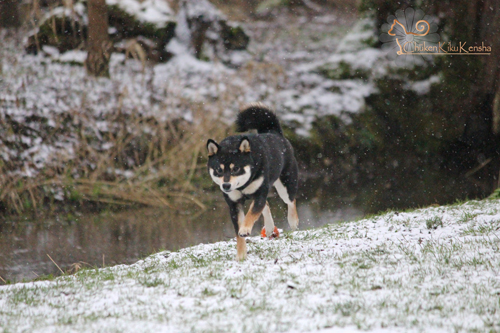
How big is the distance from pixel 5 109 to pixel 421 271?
9.41 m

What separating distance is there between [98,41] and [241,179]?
9.30m

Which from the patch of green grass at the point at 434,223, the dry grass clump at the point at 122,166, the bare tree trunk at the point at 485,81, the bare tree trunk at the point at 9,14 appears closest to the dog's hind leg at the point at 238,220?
the patch of green grass at the point at 434,223

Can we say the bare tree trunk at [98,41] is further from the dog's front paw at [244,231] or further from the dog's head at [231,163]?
the dog's front paw at [244,231]

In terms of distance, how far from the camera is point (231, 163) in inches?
186

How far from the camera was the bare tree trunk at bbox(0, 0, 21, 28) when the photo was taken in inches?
519

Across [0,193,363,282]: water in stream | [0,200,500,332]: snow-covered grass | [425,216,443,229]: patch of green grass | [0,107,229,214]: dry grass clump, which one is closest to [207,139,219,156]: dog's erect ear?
[0,200,500,332]: snow-covered grass

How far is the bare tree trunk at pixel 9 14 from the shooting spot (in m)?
13.2

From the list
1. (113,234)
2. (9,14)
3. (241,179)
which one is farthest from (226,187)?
(9,14)

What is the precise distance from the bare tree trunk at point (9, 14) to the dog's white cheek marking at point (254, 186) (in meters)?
10.9

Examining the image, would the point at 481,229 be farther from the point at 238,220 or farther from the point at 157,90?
the point at 157,90

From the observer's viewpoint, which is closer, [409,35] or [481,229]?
[481,229]

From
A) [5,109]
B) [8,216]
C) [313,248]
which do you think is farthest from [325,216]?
[5,109]

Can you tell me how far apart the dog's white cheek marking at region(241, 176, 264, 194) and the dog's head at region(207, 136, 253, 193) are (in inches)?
5.9

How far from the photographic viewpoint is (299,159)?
12.4m
